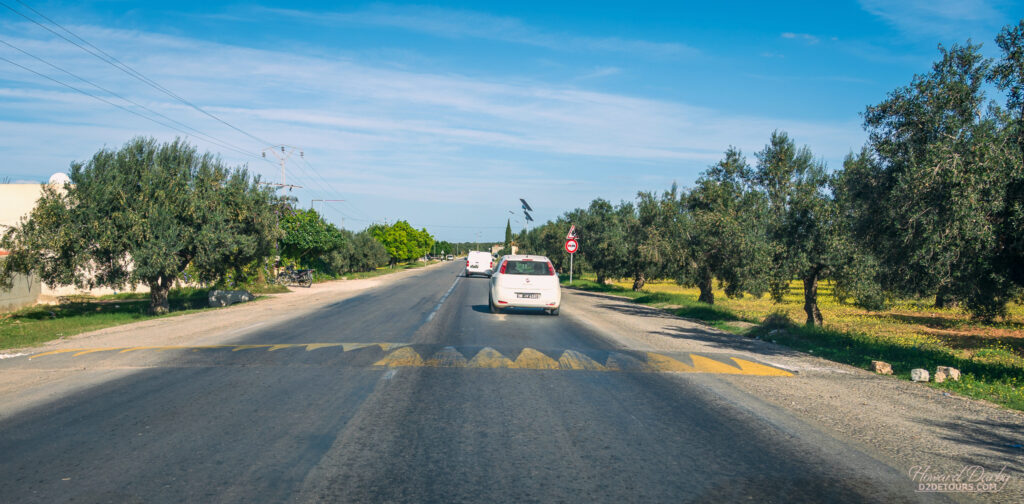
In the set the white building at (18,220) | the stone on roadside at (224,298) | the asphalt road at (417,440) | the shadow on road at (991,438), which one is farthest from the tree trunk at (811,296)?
the white building at (18,220)

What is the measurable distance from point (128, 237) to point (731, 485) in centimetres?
2051

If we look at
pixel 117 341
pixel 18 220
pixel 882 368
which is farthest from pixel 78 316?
pixel 882 368

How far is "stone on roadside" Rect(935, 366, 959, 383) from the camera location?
8.70m

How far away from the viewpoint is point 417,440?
5.14 m

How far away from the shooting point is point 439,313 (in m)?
18.0

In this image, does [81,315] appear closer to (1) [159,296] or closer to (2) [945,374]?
(1) [159,296]

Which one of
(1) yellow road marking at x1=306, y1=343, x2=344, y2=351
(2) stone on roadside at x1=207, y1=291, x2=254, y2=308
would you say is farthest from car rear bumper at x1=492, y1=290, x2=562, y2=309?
(2) stone on roadside at x1=207, y1=291, x2=254, y2=308

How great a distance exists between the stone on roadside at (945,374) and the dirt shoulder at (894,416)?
1.48 ft

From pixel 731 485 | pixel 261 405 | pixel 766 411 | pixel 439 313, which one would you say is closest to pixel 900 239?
pixel 766 411

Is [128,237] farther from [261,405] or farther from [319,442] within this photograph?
[319,442]

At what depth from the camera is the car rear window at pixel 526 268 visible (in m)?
17.5

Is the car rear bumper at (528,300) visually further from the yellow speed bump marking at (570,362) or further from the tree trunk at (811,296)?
the tree trunk at (811,296)

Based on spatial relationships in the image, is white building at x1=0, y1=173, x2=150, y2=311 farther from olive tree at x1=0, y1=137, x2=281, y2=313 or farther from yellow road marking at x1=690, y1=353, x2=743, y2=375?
yellow road marking at x1=690, y1=353, x2=743, y2=375

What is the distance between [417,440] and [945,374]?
26.5ft
